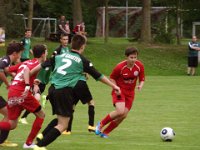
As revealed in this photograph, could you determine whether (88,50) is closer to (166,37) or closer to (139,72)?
(166,37)

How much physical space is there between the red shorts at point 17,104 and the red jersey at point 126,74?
212cm

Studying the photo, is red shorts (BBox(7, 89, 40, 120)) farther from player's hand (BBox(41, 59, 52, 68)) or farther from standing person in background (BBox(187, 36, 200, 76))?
standing person in background (BBox(187, 36, 200, 76))

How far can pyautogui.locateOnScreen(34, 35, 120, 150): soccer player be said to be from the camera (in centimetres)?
967

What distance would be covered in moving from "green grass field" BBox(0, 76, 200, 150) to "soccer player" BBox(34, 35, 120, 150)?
119 centimetres

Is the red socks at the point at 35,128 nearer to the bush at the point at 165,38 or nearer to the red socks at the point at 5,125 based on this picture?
the red socks at the point at 5,125

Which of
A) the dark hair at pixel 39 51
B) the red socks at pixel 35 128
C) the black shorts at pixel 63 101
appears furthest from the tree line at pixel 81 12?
the black shorts at pixel 63 101

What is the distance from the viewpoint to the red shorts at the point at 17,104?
410 inches

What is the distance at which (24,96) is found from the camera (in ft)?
33.9

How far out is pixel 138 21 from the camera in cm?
6019

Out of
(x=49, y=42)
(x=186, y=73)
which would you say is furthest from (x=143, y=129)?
(x=49, y=42)

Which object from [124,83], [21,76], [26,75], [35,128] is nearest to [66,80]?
[26,75]

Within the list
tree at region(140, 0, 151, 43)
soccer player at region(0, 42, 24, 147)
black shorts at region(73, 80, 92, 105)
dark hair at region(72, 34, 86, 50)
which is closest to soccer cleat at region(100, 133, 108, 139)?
black shorts at region(73, 80, 92, 105)

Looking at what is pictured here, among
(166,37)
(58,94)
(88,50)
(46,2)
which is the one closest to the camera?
(58,94)

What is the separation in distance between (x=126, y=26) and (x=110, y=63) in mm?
27110
